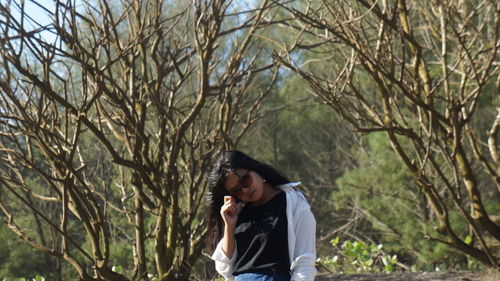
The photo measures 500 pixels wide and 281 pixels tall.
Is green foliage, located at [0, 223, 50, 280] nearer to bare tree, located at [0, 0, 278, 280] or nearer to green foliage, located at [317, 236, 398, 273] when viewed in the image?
green foliage, located at [317, 236, 398, 273]

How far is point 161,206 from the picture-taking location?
4.77 meters

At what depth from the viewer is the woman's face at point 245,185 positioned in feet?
9.20

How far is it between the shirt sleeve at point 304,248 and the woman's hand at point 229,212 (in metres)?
0.21

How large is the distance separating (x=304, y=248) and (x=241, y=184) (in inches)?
12.9

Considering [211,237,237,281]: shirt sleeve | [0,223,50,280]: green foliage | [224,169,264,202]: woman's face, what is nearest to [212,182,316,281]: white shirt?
[224,169,264,202]: woman's face

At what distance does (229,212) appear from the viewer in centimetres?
275

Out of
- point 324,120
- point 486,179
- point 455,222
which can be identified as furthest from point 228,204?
point 324,120

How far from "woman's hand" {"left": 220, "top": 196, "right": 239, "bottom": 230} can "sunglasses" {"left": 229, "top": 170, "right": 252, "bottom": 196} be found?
8cm

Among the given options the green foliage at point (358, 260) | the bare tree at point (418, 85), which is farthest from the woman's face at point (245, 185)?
the green foliage at point (358, 260)

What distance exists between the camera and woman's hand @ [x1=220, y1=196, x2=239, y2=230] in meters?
2.74

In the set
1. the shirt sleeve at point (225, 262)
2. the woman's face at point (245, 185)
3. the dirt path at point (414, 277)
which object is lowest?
the dirt path at point (414, 277)

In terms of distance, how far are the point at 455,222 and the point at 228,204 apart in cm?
1193

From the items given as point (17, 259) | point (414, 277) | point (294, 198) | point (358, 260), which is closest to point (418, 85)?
point (414, 277)

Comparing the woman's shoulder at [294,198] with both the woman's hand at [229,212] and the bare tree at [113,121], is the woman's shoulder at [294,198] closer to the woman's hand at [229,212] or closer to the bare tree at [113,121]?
the woman's hand at [229,212]
